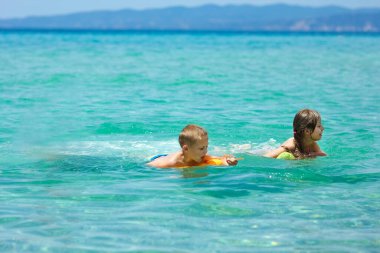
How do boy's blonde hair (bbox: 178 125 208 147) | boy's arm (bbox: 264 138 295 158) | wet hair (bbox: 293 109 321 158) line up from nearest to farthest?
boy's blonde hair (bbox: 178 125 208 147) < wet hair (bbox: 293 109 321 158) < boy's arm (bbox: 264 138 295 158)

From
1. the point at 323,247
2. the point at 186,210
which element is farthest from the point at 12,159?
the point at 323,247

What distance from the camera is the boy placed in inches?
273

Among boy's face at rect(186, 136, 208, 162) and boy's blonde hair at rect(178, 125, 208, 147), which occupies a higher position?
boy's blonde hair at rect(178, 125, 208, 147)

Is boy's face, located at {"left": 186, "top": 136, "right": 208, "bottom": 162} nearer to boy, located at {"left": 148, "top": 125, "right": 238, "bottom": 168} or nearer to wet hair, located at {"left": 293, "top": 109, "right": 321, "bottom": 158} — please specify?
boy, located at {"left": 148, "top": 125, "right": 238, "bottom": 168}

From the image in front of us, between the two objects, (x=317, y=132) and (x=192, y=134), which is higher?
(x=192, y=134)

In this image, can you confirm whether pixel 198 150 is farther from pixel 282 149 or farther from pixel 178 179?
pixel 282 149

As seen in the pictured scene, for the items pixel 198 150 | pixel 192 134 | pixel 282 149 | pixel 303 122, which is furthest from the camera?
pixel 282 149

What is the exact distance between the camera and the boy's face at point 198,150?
700 centimetres

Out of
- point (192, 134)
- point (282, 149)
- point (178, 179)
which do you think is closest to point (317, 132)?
point (282, 149)

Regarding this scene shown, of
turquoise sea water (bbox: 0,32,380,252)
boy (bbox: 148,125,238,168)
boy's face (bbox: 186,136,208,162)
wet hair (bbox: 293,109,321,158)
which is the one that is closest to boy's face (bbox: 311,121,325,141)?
wet hair (bbox: 293,109,321,158)

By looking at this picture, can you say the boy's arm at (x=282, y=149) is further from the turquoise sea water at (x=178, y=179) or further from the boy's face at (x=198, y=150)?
the boy's face at (x=198, y=150)

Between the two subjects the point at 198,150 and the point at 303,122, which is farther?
the point at 303,122

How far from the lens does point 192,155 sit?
712 centimetres

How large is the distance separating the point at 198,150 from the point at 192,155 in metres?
0.10
